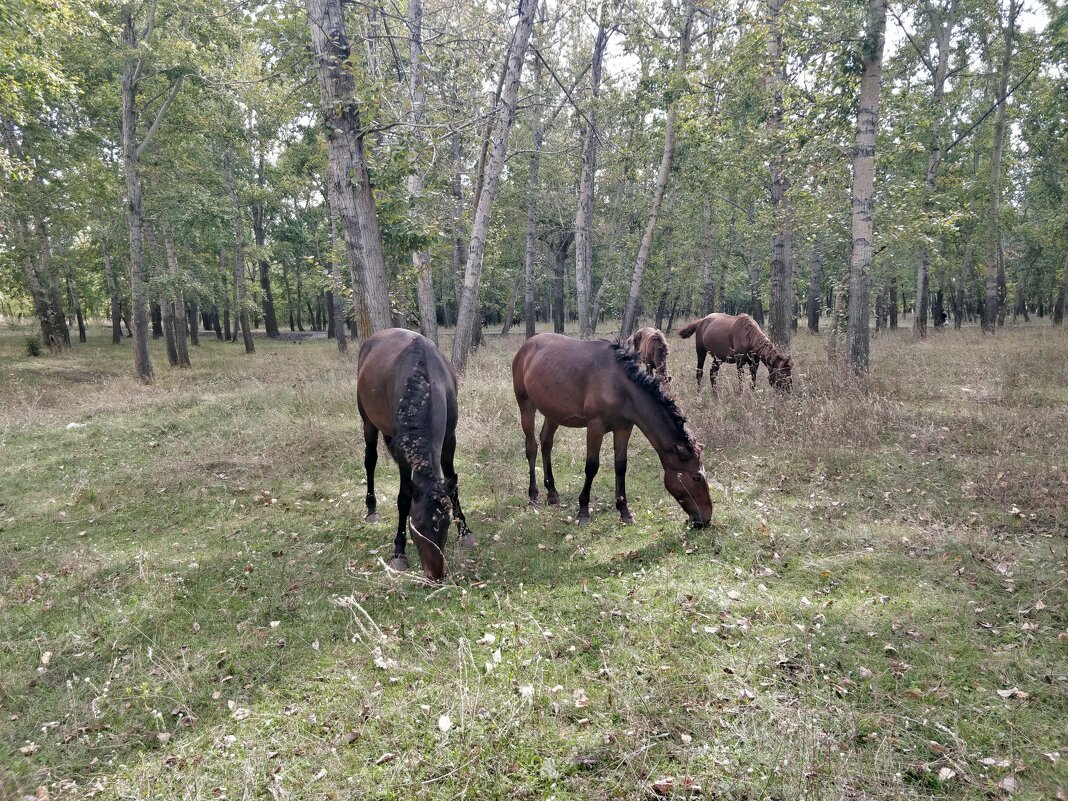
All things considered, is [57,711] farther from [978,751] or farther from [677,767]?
[978,751]

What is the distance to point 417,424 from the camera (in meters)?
5.09

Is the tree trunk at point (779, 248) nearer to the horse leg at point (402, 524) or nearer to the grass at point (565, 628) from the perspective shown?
the grass at point (565, 628)

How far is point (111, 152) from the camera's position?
79.9ft

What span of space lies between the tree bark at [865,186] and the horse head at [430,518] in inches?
391

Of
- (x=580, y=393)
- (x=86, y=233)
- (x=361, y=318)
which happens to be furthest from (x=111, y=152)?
(x=580, y=393)

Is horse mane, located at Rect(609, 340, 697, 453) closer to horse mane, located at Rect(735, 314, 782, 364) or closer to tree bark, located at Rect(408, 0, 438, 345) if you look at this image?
tree bark, located at Rect(408, 0, 438, 345)

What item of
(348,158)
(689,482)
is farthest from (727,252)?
(689,482)

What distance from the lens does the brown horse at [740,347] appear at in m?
11.5

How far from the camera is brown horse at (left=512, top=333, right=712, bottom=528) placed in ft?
19.3

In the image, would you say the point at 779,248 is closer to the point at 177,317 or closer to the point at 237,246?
the point at 177,317

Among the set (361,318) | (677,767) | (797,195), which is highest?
(797,195)

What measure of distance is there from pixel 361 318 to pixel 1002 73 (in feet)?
91.2

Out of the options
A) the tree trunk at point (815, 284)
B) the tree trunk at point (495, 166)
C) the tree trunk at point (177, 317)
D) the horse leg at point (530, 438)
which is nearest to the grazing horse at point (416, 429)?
the horse leg at point (530, 438)

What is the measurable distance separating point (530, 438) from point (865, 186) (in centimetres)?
920
